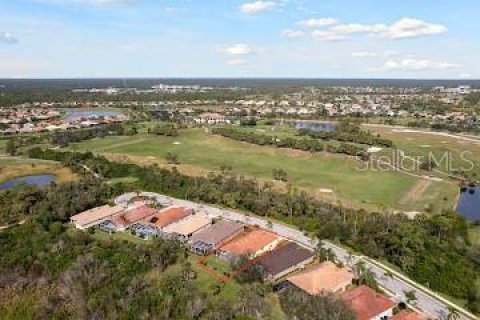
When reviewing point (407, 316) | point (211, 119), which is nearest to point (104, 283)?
point (407, 316)

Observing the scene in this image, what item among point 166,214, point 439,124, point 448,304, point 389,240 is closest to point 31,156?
point 166,214

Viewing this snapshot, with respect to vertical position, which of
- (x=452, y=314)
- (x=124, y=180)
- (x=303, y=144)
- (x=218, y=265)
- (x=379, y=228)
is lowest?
(x=124, y=180)

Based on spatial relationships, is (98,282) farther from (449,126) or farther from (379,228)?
(449,126)

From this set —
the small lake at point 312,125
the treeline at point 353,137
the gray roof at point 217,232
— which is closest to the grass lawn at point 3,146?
the gray roof at point 217,232

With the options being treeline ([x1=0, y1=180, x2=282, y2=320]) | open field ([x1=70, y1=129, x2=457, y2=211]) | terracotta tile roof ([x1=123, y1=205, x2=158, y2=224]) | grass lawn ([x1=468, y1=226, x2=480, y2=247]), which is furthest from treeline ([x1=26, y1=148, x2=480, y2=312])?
treeline ([x1=0, y1=180, x2=282, y2=320])

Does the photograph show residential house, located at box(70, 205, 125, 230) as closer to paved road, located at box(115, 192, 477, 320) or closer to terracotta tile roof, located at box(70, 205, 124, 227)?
→ terracotta tile roof, located at box(70, 205, 124, 227)

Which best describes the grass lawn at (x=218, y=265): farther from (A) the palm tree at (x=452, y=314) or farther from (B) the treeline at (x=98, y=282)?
(A) the palm tree at (x=452, y=314)
